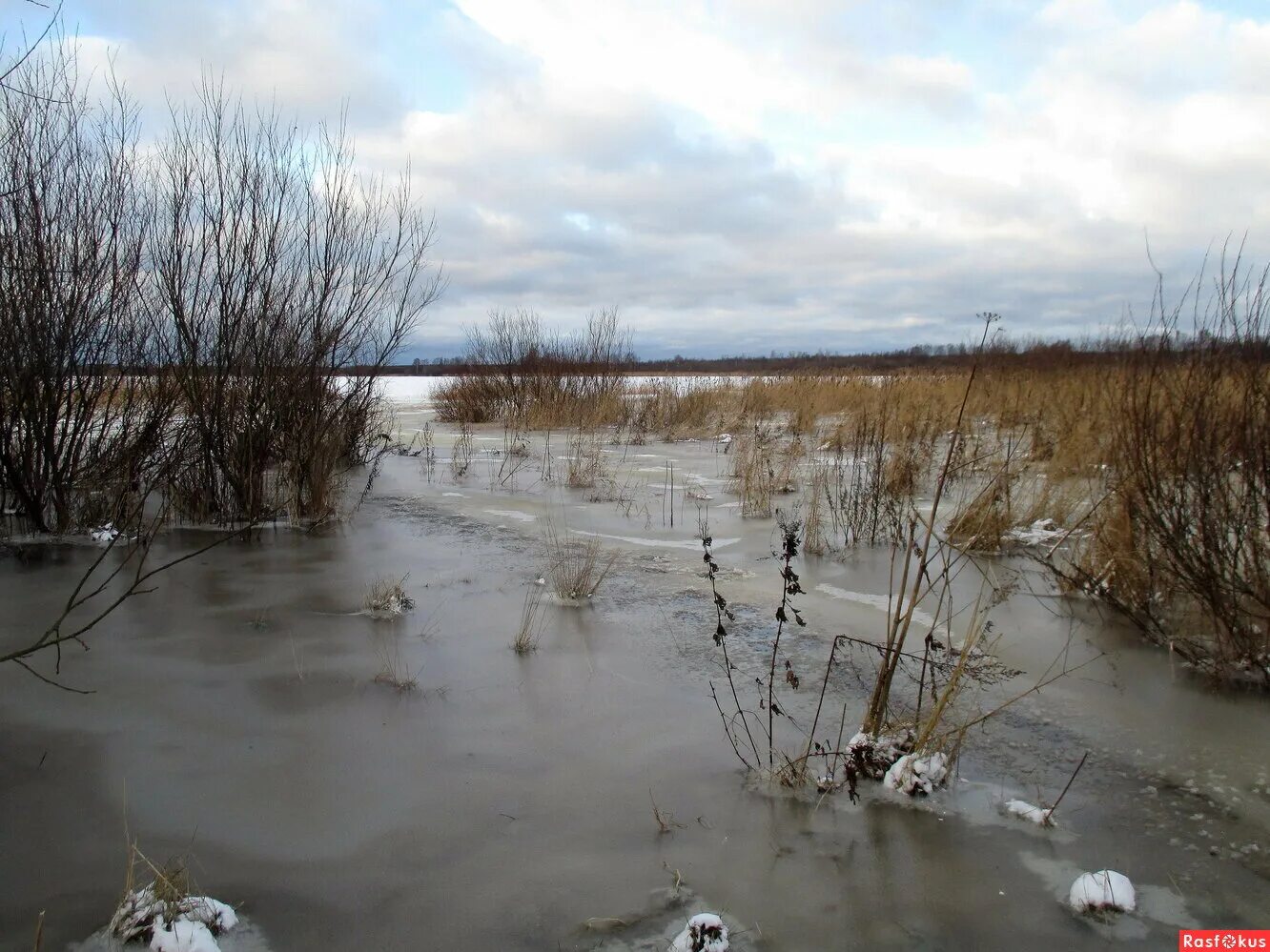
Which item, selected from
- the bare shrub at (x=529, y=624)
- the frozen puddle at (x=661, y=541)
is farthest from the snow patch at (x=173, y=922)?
the frozen puddle at (x=661, y=541)

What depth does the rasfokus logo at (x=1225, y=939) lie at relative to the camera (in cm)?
192

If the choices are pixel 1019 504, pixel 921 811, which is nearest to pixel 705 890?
pixel 921 811

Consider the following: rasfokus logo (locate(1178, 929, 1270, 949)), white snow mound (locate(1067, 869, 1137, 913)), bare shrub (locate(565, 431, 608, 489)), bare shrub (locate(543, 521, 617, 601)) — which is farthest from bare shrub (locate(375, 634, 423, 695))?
bare shrub (locate(565, 431, 608, 489))

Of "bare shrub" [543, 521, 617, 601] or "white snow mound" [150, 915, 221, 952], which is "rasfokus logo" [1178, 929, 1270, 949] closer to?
"white snow mound" [150, 915, 221, 952]

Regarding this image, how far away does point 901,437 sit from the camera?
783 cm

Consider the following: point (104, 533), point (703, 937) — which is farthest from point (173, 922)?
point (104, 533)

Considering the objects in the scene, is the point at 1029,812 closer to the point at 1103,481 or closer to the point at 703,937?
the point at 703,937

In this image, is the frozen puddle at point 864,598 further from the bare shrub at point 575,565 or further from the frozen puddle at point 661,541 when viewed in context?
the bare shrub at point 575,565

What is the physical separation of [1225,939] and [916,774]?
832 mm

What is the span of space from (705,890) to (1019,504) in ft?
15.4

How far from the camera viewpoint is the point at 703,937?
1857 mm

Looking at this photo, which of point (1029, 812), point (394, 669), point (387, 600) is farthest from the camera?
point (387, 600)

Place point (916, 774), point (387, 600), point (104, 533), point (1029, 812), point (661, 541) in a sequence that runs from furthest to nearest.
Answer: point (661, 541)
point (104, 533)
point (387, 600)
point (916, 774)
point (1029, 812)

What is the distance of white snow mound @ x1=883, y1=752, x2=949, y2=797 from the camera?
2535 mm
